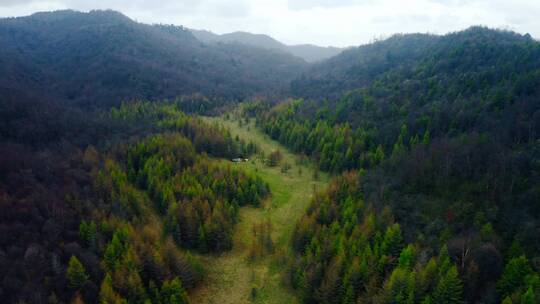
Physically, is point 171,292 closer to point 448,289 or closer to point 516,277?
point 448,289

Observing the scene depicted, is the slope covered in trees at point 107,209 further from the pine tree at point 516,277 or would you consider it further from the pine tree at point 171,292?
the pine tree at point 516,277

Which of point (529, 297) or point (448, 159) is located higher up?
point (448, 159)

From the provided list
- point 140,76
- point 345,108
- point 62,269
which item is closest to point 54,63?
point 140,76

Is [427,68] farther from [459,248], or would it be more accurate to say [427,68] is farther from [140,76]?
[140,76]

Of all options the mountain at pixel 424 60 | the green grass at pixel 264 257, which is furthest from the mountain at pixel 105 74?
the green grass at pixel 264 257

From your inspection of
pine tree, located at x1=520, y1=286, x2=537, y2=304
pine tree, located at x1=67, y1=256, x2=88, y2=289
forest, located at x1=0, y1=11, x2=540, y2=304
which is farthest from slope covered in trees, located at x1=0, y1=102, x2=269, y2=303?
pine tree, located at x1=520, y1=286, x2=537, y2=304

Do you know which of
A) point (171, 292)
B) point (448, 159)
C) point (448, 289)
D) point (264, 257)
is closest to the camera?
point (448, 289)

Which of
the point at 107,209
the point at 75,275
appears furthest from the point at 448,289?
the point at 107,209
